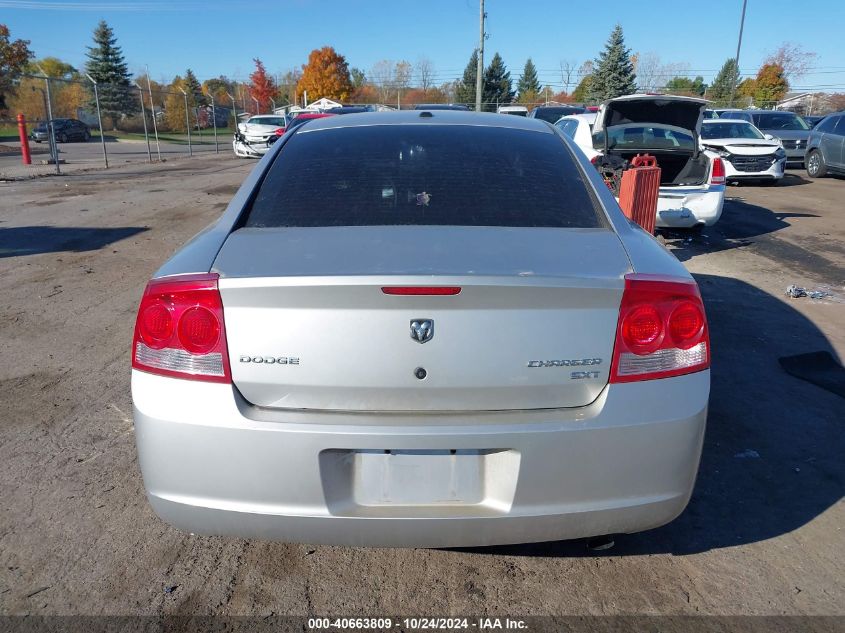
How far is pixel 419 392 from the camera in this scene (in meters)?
2.06

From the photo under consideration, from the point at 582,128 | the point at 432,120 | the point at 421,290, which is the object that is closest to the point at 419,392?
the point at 421,290

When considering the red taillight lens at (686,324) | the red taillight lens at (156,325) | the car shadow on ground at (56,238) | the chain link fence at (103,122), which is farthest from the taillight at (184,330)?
the chain link fence at (103,122)

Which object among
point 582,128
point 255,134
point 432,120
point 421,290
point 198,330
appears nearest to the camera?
point 421,290

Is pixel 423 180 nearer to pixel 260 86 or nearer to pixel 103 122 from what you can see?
pixel 103 122

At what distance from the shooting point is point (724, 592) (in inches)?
97.6

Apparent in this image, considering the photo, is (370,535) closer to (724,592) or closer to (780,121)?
(724,592)

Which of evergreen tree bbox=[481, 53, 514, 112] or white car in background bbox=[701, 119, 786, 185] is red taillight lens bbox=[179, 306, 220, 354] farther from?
evergreen tree bbox=[481, 53, 514, 112]

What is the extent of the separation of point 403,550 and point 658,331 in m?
1.40

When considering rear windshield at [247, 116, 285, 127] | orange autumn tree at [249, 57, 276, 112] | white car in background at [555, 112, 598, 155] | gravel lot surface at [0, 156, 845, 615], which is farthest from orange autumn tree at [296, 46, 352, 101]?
gravel lot surface at [0, 156, 845, 615]

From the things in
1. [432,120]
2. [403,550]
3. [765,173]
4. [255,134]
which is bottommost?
[403,550]

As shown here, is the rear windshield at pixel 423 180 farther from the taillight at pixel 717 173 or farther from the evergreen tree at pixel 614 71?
the evergreen tree at pixel 614 71

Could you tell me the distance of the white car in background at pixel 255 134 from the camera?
26234 mm

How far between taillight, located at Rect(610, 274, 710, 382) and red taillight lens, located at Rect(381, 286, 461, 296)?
22.1 inches

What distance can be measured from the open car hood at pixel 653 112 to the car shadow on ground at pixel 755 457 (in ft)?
14.8
